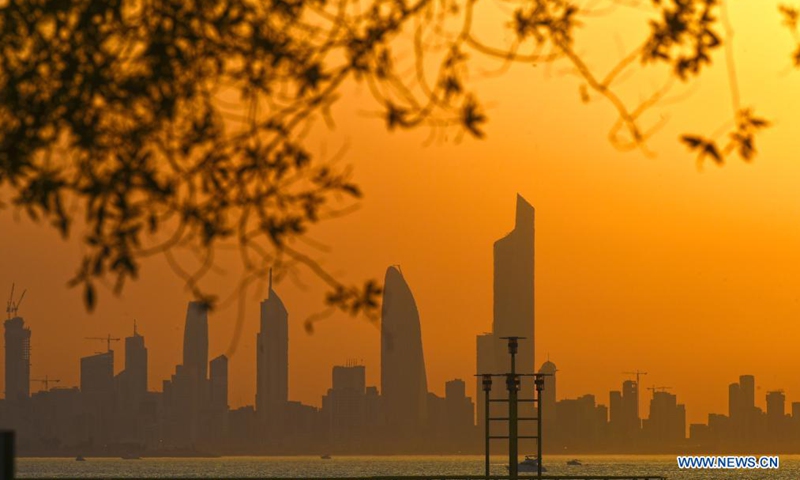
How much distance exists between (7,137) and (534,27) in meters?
3.73

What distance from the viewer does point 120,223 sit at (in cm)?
947

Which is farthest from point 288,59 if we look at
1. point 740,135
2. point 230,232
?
point 740,135

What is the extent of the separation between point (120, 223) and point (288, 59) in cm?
160

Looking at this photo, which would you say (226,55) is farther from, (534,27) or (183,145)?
(534,27)

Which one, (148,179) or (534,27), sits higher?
(534,27)

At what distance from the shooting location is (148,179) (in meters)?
9.70

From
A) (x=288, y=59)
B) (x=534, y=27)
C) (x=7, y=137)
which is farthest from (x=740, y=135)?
(x=7, y=137)

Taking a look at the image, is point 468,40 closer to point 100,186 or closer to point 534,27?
point 534,27

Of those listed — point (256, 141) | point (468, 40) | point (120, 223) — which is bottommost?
point (120, 223)

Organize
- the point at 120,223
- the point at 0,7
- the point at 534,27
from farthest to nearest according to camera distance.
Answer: the point at 534,27 → the point at 0,7 → the point at 120,223

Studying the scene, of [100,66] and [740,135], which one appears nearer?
[100,66]

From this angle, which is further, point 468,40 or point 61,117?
point 468,40

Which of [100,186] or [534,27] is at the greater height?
[534,27]

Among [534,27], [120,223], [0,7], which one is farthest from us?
[534,27]
